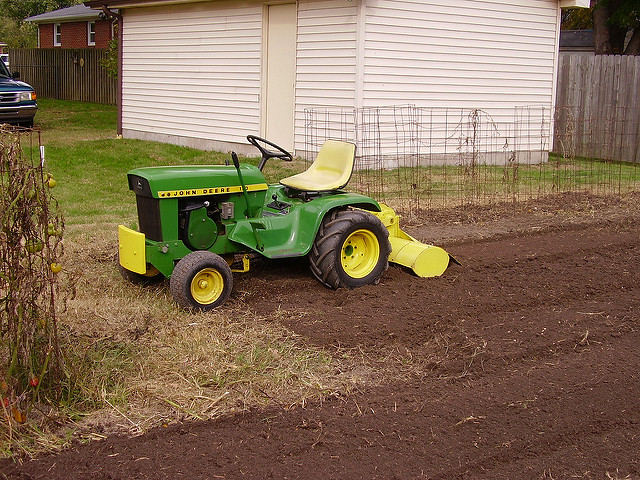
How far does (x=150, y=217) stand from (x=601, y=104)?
13441mm

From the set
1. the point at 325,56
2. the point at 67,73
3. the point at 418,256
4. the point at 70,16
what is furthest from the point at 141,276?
the point at 70,16

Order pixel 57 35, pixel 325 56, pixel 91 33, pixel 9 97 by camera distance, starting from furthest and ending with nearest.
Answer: pixel 57 35, pixel 91 33, pixel 9 97, pixel 325 56

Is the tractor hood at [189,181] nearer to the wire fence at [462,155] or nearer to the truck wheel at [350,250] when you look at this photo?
the truck wheel at [350,250]

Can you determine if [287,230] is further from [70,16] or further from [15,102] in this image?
[70,16]

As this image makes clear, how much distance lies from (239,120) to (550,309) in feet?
34.3

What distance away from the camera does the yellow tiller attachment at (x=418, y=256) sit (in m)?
7.13

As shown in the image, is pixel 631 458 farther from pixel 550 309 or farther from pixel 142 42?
pixel 142 42

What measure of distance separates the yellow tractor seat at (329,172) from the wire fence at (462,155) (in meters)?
3.18

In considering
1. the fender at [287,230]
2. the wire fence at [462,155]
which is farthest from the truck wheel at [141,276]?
the wire fence at [462,155]

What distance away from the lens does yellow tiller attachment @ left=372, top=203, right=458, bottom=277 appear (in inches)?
281

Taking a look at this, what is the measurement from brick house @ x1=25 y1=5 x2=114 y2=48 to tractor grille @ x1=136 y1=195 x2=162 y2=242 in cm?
2910

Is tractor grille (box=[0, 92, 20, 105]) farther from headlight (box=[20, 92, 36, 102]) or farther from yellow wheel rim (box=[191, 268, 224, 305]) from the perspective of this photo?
yellow wheel rim (box=[191, 268, 224, 305])

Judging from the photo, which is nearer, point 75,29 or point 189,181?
point 189,181

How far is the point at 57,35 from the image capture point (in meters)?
38.5
